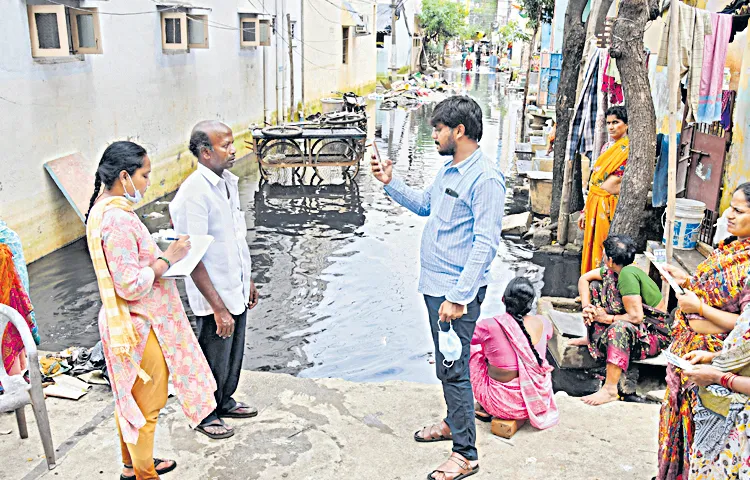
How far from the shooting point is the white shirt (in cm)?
335

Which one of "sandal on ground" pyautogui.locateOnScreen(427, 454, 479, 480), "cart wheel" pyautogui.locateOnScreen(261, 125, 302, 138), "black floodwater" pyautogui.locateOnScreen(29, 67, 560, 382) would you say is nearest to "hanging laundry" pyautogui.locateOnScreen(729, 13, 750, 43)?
"black floodwater" pyautogui.locateOnScreen(29, 67, 560, 382)

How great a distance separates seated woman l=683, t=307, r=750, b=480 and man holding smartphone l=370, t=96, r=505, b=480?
→ 38.7 inches

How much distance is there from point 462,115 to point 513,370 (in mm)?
1478

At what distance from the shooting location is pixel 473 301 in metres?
3.21

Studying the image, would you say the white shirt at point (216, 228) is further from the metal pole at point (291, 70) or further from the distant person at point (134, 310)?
the metal pole at point (291, 70)

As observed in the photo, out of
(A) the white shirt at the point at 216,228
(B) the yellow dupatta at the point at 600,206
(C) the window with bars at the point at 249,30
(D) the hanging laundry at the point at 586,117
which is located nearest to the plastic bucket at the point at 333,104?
(C) the window with bars at the point at 249,30

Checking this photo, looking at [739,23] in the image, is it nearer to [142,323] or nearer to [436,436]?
[436,436]

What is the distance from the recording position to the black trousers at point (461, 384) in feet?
10.6

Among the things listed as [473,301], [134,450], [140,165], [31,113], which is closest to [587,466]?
[473,301]

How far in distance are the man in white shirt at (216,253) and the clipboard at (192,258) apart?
14 centimetres

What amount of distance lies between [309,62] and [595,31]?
14.6 m

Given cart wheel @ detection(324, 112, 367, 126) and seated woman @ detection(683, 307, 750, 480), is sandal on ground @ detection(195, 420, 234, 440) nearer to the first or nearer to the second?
seated woman @ detection(683, 307, 750, 480)

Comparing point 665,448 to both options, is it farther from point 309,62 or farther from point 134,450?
point 309,62

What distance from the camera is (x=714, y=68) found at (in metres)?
5.67
